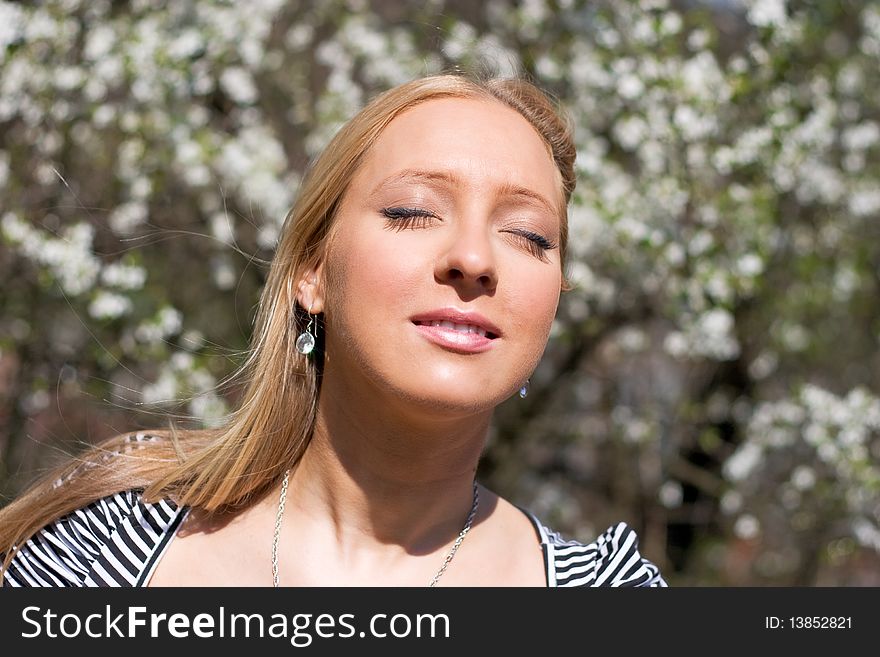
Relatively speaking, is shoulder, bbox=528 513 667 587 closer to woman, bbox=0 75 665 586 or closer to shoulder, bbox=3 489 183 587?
woman, bbox=0 75 665 586

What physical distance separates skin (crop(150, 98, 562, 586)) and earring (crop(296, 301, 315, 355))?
38mm

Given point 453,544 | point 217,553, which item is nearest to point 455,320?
point 453,544

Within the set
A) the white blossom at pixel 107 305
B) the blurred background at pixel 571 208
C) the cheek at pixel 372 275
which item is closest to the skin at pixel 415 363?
the cheek at pixel 372 275

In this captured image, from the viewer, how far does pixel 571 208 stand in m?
3.26

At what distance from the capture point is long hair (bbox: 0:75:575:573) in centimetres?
179

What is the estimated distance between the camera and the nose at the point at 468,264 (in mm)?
1566

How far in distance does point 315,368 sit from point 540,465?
2987 mm

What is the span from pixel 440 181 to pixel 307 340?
42cm

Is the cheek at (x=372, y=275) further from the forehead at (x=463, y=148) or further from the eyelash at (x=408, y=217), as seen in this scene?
the forehead at (x=463, y=148)

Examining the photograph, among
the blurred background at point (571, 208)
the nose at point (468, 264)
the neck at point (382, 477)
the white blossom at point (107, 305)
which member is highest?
the blurred background at point (571, 208)

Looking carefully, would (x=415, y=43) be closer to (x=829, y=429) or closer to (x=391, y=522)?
(x=829, y=429)

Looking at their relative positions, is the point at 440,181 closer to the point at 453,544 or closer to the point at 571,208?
the point at 453,544

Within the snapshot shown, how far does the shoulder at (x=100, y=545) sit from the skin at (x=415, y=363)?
0.15ft
